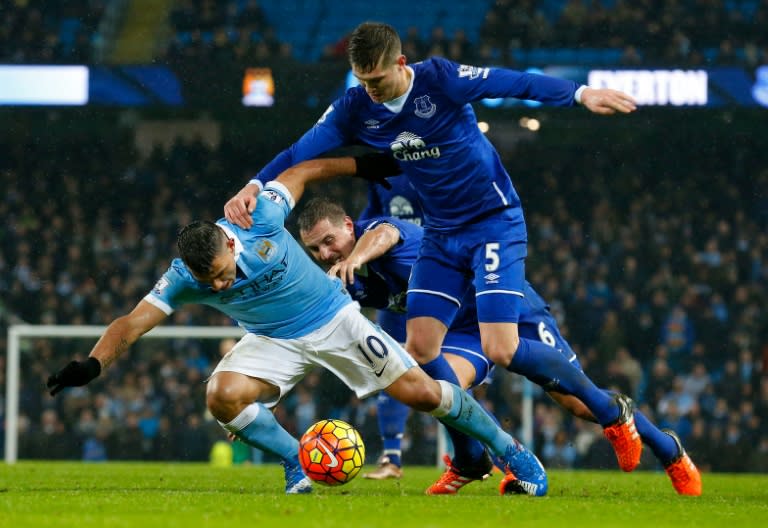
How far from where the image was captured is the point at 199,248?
5695 mm

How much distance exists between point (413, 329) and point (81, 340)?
26.8 ft

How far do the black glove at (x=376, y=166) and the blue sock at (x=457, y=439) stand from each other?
106 centimetres

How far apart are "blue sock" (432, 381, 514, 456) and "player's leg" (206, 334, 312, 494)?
0.81 metres

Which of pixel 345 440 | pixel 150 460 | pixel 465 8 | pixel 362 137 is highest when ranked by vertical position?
pixel 465 8

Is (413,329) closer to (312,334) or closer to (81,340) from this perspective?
(312,334)

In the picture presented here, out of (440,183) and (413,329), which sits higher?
(440,183)

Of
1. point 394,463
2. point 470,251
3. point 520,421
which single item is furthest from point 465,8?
point 470,251

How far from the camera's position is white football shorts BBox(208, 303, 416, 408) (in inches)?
249

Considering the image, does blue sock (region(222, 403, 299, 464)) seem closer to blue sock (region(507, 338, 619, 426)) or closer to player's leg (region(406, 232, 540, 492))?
player's leg (region(406, 232, 540, 492))

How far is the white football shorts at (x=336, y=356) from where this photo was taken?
20.8 ft

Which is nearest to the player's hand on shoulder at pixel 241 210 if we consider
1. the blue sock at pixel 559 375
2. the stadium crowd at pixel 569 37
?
the blue sock at pixel 559 375

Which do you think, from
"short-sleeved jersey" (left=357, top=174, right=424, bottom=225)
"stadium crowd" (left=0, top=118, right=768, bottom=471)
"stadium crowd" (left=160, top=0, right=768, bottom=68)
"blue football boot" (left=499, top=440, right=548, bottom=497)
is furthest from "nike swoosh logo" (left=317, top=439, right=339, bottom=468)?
"stadium crowd" (left=160, top=0, right=768, bottom=68)

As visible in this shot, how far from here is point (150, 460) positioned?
13.8 meters

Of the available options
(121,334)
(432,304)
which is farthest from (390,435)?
(121,334)
